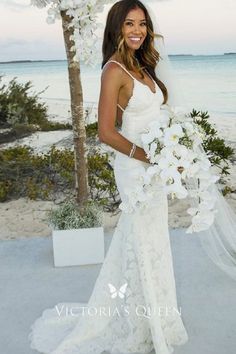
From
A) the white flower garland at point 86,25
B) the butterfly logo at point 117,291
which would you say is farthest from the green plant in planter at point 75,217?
the butterfly logo at point 117,291

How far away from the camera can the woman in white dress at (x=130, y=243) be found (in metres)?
2.65

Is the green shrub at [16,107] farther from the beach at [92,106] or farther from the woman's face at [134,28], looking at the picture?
the woman's face at [134,28]

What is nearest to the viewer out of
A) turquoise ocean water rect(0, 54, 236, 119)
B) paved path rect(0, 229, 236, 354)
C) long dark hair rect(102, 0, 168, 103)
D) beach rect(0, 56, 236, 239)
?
long dark hair rect(102, 0, 168, 103)

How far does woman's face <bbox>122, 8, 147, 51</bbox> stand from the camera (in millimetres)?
2621

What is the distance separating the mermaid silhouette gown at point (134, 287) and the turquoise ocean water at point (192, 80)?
52.2 feet

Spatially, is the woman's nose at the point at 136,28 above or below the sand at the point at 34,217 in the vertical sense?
above

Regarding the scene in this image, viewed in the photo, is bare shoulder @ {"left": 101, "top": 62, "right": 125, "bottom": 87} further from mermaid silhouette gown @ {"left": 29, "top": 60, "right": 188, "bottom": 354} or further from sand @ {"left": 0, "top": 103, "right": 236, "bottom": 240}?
sand @ {"left": 0, "top": 103, "right": 236, "bottom": 240}

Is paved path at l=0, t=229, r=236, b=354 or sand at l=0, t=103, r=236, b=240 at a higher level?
paved path at l=0, t=229, r=236, b=354

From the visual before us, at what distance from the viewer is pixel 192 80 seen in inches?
1057

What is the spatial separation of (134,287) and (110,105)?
0.96 m

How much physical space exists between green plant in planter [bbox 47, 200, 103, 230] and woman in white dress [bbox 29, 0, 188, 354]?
133cm

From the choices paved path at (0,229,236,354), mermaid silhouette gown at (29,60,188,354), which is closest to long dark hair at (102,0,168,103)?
mermaid silhouette gown at (29,60,188,354)

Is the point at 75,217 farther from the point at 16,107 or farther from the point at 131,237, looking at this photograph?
the point at 16,107

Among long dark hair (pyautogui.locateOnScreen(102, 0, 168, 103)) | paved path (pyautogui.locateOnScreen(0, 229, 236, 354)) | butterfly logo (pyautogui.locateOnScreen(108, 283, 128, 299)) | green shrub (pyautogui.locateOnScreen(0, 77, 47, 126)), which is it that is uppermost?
long dark hair (pyautogui.locateOnScreen(102, 0, 168, 103))
